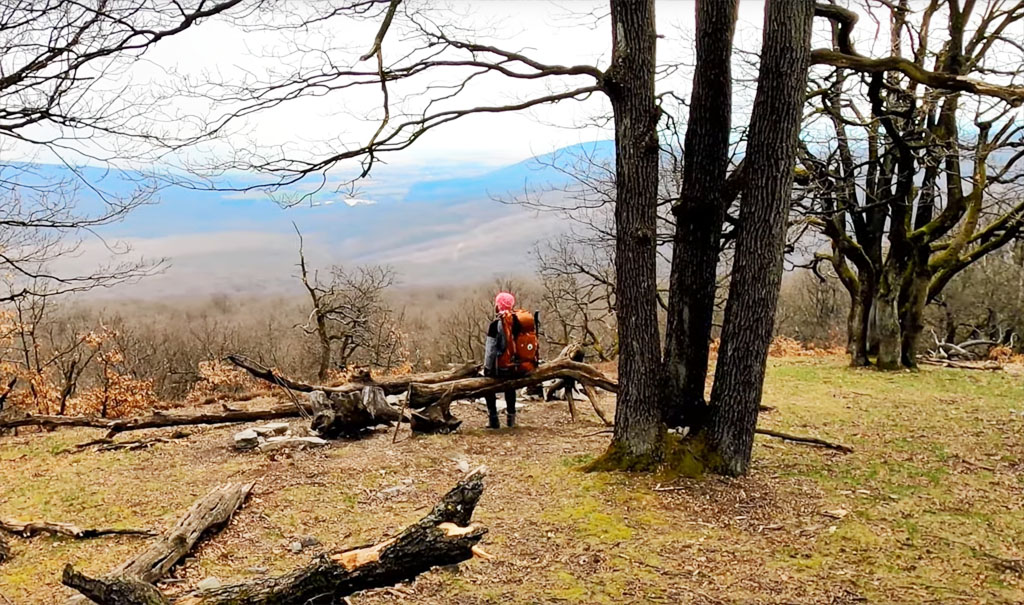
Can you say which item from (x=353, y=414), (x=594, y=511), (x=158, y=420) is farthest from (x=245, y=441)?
(x=594, y=511)

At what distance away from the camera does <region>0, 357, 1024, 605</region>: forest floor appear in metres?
4.98

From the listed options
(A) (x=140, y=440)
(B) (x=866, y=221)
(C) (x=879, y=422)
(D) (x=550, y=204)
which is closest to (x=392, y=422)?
(A) (x=140, y=440)

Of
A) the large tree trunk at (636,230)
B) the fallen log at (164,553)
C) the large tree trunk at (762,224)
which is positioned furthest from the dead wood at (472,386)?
the fallen log at (164,553)

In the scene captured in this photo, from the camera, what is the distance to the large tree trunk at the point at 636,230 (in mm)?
6941

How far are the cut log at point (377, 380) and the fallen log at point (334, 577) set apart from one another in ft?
21.8

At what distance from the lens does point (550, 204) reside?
14.3m

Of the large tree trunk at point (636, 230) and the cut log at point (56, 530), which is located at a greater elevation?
the large tree trunk at point (636, 230)

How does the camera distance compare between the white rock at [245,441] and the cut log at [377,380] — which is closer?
the white rock at [245,441]

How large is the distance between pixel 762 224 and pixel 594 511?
3.00 metres

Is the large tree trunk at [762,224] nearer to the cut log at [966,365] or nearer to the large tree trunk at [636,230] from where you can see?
the large tree trunk at [636,230]

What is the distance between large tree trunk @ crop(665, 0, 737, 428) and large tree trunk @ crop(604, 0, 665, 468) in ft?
1.56

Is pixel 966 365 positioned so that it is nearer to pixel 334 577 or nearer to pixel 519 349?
pixel 519 349

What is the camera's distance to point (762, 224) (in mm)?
6762

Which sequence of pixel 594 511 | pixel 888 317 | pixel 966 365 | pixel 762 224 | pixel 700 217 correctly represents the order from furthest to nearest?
pixel 966 365 → pixel 888 317 → pixel 700 217 → pixel 762 224 → pixel 594 511
